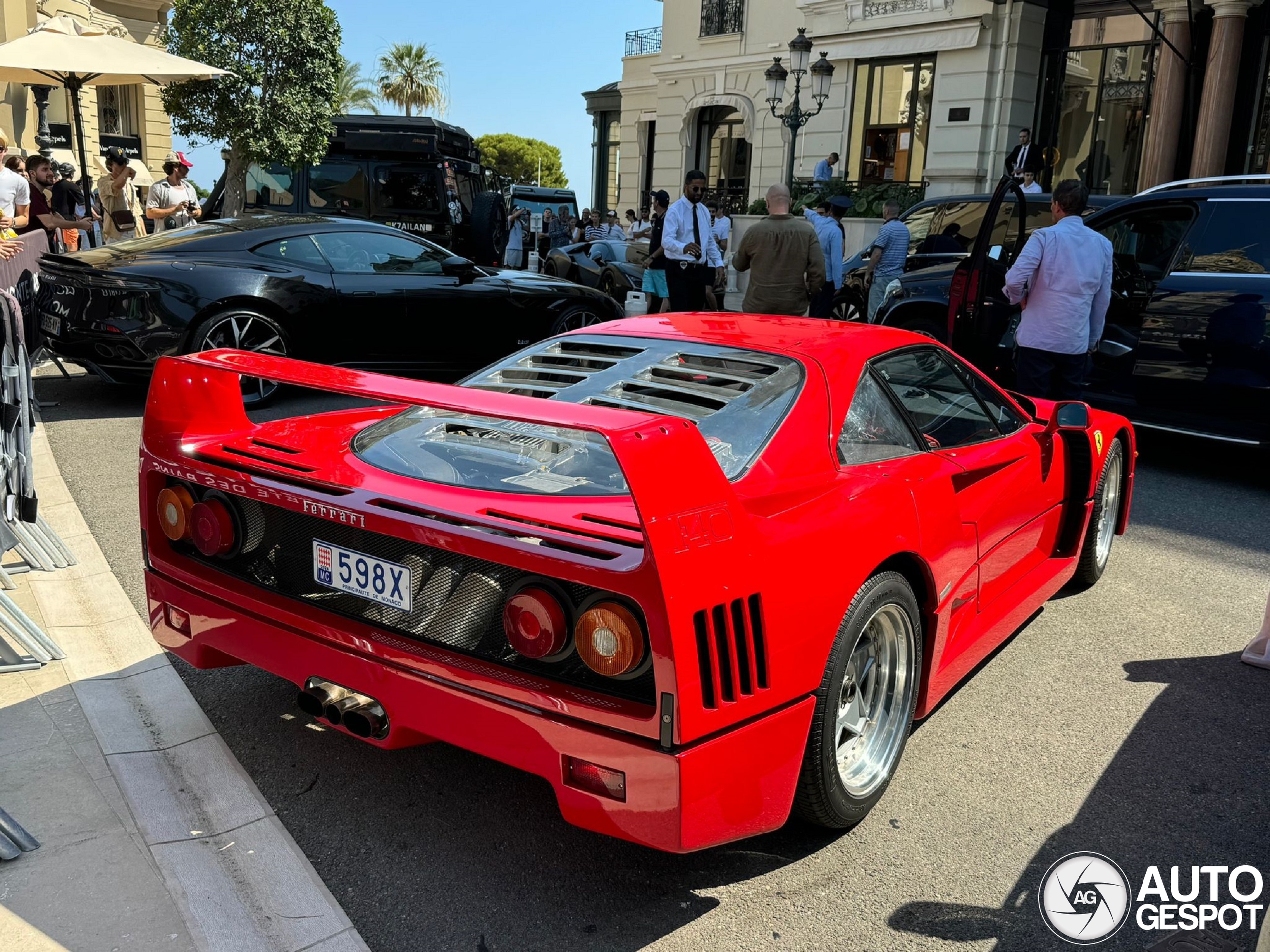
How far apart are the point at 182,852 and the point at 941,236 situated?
10.5 m

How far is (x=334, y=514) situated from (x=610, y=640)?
0.78m

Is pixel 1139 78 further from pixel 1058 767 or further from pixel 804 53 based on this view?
pixel 1058 767

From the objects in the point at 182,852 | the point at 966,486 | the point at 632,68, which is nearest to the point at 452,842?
the point at 182,852

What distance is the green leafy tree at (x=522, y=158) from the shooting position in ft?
328

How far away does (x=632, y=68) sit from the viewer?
33.4m

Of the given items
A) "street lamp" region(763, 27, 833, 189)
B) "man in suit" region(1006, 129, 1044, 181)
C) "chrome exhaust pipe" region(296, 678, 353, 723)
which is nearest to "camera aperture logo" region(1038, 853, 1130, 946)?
"chrome exhaust pipe" region(296, 678, 353, 723)

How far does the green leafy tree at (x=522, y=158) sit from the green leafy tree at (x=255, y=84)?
85.3 metres

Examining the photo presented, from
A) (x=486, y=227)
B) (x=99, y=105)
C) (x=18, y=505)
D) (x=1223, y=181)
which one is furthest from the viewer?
(x=99, y=105)

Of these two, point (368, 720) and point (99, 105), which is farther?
point (99, 105)

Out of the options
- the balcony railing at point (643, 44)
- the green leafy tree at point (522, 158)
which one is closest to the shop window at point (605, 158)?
the balcony railing at point (643, 44)

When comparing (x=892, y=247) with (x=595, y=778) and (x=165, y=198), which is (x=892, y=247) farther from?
(x=595, y=778)

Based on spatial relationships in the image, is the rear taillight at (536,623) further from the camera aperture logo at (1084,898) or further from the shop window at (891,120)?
the shop window at (891,120)

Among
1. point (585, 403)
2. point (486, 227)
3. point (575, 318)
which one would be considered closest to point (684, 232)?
point (575, 318)

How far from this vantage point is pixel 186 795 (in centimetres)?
288
